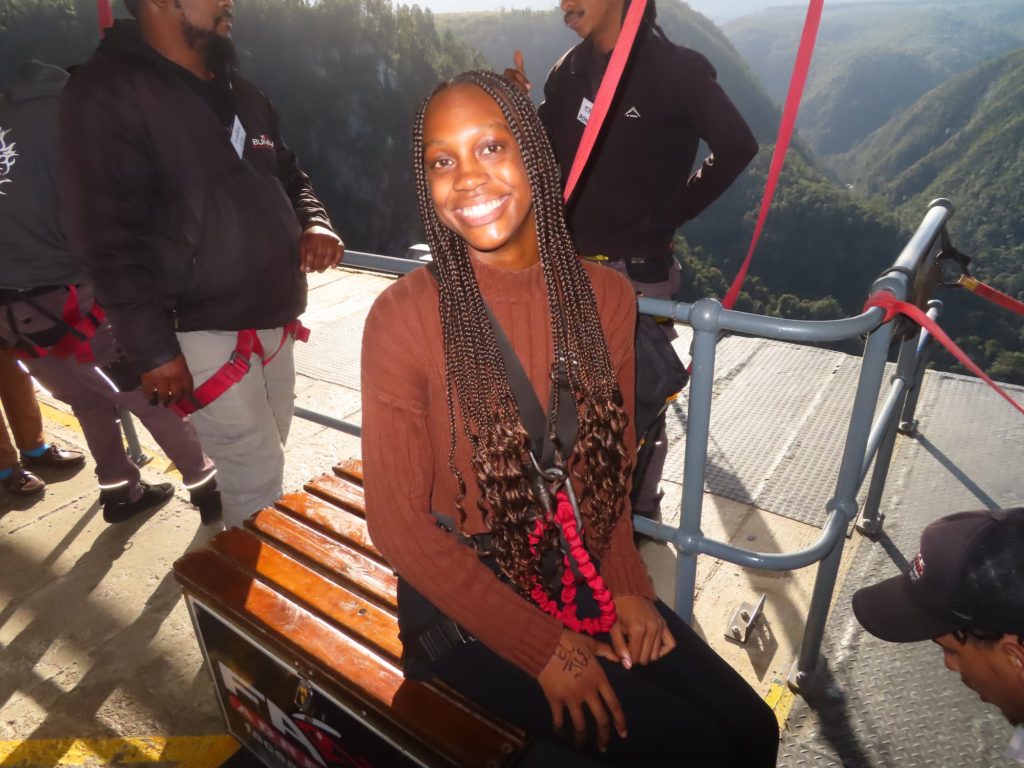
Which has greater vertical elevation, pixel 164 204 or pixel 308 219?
pixel 164 204

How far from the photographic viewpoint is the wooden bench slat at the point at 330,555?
2.00 m

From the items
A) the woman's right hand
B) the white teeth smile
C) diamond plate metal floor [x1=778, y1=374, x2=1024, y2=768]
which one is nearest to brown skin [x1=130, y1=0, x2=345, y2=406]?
the white teeth smile

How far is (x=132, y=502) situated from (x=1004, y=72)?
495ft

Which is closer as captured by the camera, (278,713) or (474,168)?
(474,168)

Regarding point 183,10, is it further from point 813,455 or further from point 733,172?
point 813,455

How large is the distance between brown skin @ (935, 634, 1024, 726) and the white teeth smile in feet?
5.29

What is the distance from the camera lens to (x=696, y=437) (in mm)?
1821

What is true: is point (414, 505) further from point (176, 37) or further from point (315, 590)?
point (176, 37)

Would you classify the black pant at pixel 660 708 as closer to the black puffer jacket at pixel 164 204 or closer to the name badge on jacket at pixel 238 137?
the black puffer jacket at pixel 164 204

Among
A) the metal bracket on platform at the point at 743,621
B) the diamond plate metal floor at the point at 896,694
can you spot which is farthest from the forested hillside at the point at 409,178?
the metal bracket on platform at the point at 743,621

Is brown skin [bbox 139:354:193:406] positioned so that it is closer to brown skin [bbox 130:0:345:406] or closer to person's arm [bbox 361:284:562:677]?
brown skin [bbox 130:0:345:406]

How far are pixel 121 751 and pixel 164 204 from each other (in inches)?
76.7

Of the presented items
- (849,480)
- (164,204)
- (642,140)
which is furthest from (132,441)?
(849,480)

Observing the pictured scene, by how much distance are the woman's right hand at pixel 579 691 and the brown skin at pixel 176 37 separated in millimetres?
1579
